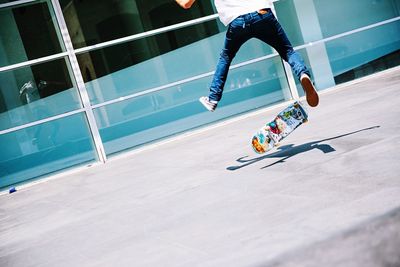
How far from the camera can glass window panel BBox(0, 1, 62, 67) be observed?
30.7 feet

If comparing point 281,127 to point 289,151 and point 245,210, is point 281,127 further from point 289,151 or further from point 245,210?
point 245,210

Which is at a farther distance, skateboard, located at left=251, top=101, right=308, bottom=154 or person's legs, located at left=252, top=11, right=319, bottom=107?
skateboard, located at left=251, top=101, right=308, bottom=154

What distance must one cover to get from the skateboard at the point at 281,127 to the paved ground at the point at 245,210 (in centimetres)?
18

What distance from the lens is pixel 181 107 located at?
10234 millimetres

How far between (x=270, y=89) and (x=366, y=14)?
3119mm

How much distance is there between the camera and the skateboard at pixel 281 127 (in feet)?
15.5

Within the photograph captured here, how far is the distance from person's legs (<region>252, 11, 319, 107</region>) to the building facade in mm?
5588

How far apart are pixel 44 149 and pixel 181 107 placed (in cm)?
297

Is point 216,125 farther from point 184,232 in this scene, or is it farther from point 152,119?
point 184,232

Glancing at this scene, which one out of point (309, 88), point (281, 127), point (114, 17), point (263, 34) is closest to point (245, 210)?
point (309, 88)

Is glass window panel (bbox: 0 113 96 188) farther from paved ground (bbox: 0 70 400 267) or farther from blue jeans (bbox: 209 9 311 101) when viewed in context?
blue jeans (bbox: 209 9 311 101)

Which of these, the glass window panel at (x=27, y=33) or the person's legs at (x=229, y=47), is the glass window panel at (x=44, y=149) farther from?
the person's legs at (x=229, y=47)

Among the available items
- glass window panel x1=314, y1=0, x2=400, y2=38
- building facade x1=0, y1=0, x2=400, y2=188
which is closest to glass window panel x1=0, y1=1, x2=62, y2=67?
building facade x1=0, y1=0, x2=400, y2=188

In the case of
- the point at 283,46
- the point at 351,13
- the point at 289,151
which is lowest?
the point at 289,151
